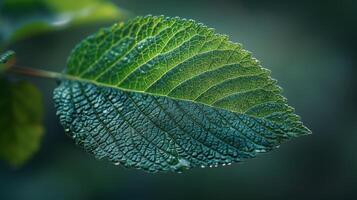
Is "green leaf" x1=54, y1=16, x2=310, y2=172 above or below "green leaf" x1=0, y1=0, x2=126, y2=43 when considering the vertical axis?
below

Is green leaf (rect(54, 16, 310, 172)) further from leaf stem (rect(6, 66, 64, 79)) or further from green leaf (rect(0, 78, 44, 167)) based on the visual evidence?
green leaf (rect(0, 78, 44, 167))

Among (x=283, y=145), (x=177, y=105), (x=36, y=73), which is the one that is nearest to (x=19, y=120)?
(x=36, y=73)

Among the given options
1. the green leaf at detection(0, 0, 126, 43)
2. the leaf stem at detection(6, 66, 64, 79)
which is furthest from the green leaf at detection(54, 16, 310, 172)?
the green leaf at detection(0, 0, 126, 43)

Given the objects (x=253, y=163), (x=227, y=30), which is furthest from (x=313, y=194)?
(x=227, y=30)

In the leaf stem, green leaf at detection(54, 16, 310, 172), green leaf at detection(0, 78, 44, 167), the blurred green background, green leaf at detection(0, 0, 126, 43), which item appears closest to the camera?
green leaf at detection(54, 16, 310, 172)

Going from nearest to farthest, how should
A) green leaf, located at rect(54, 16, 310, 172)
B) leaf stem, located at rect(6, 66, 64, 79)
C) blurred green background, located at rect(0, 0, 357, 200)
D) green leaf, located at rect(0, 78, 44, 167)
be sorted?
green leaf, located at rect(54, 16, 310, 172), leaf stem, located at rect(6, 66, 64, 79), green leaf, located at rect(0, 78, 44, 167), blurred green background, located at rect(0, 0, 357, 200)

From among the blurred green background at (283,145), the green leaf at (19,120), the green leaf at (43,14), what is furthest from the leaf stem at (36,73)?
the blurred green background at (283,145)

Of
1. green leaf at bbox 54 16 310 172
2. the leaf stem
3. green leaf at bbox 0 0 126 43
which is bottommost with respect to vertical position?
green leaf at bbox 54 16 310 172
